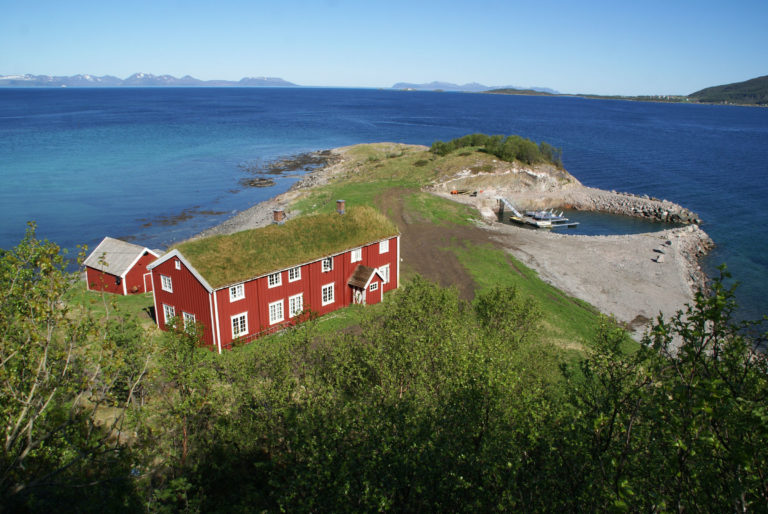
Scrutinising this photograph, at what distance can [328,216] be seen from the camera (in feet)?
133

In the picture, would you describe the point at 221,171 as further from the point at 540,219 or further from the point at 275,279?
the point at 275,279

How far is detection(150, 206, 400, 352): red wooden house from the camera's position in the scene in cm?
3200

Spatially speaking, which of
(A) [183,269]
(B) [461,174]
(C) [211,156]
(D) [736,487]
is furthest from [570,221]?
(C) [211,156]

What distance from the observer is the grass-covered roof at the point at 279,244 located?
3228 cm

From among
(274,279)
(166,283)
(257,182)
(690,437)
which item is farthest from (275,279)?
(257,182)

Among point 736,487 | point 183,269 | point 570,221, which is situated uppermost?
point 736,487

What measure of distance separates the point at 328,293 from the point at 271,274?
6.14m

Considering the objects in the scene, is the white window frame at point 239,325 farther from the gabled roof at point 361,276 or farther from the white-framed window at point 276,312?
the gabled roof at point 361,276

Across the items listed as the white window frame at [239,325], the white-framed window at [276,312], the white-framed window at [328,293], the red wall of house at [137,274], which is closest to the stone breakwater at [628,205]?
the white-framed window at [328,293]

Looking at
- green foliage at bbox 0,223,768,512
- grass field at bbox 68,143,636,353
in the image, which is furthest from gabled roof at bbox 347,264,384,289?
green foliage at bbox 0,223,768,512

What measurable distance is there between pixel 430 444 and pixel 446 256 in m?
39.9

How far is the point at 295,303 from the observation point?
119 feet

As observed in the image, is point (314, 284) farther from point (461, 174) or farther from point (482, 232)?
point (461, 174)

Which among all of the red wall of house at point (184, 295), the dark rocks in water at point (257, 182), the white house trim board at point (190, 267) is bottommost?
the dark rocks in water at point (257, 182)
